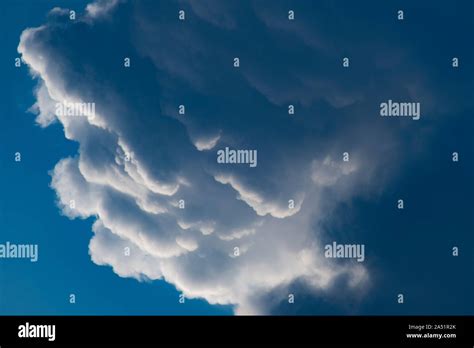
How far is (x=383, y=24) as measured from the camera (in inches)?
337

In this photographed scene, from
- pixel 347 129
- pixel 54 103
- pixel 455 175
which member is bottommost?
pixel 455 175

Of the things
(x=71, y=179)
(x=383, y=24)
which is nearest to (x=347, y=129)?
(x=383, y=24)

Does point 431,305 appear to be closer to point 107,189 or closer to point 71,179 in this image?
point 107,189

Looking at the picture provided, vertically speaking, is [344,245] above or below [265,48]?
below

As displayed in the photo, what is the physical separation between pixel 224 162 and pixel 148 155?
1809 mm

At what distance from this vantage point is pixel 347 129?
28.0ft

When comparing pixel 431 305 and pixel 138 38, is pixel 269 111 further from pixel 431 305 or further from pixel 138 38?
pixel 431 305

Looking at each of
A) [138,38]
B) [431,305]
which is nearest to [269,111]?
[138,38]

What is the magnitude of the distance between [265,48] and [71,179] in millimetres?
5521

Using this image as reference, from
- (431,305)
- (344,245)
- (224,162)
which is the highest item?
(224,162)
